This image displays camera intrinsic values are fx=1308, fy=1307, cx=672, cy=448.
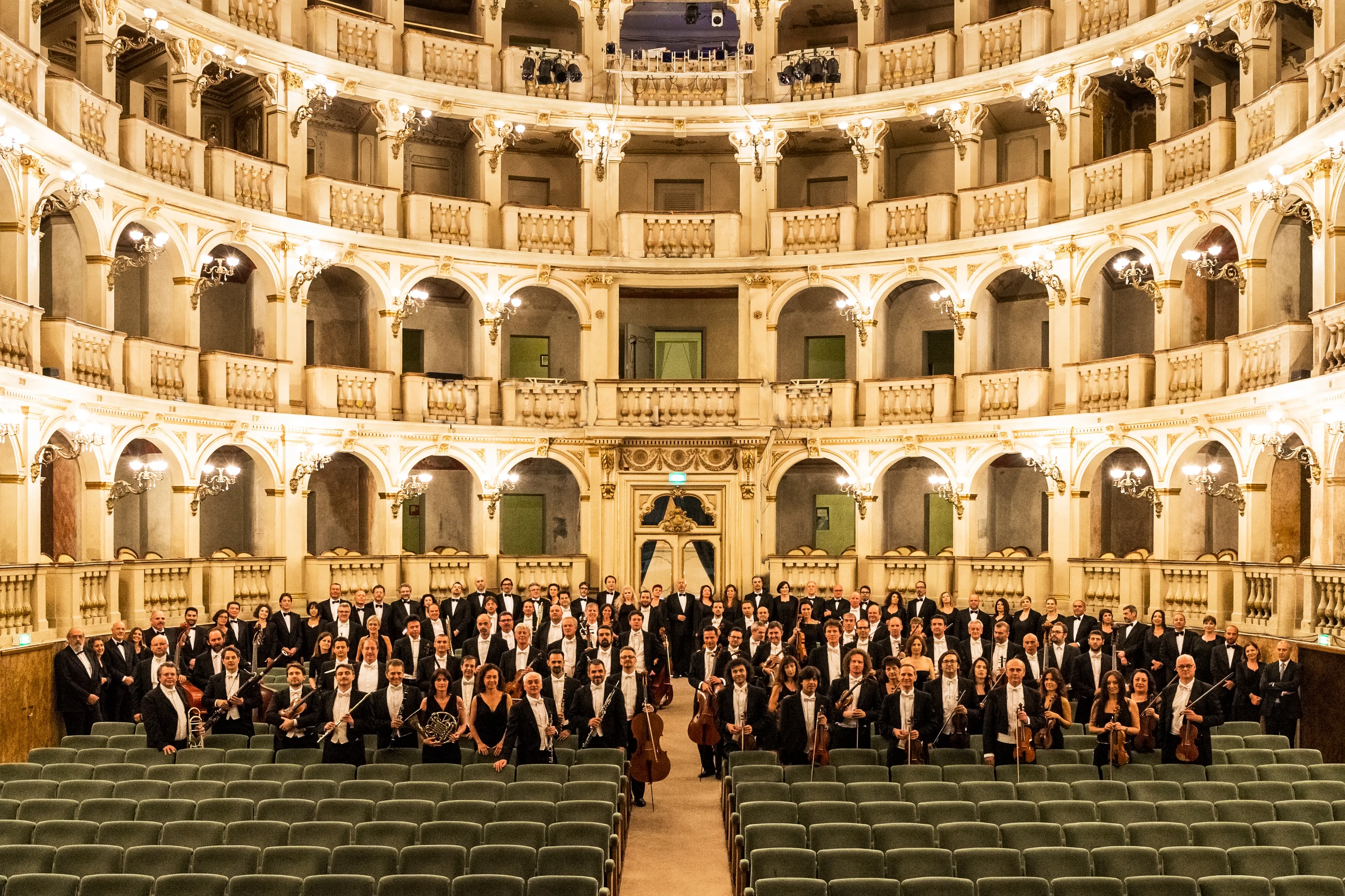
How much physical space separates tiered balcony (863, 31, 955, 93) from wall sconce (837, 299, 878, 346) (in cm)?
412

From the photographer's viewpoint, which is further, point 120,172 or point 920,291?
point 920,291

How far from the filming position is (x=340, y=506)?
26156 mm

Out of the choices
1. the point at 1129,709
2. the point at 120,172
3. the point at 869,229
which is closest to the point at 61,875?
the point at 1129,709

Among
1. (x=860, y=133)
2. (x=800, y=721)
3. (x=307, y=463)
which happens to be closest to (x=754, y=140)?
(x=860, y=133)

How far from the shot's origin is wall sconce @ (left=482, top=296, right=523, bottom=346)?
82.7ft

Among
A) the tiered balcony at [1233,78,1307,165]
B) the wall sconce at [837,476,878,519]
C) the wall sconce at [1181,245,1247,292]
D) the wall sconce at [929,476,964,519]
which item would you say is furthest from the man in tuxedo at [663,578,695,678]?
the tiered balcony at [1233,78,1307,165]

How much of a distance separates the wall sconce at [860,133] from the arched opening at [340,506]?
11.4 metres

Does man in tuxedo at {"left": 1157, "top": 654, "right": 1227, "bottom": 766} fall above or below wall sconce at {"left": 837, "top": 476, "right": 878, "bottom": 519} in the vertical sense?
below

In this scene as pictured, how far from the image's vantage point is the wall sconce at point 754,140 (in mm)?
25672

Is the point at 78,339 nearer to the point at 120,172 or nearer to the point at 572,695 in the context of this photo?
the point at 120,172

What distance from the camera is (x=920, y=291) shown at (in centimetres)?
2698

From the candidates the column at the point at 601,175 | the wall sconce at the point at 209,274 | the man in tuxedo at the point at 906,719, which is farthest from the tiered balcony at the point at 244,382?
the man in tuxedo at the point at 906,719

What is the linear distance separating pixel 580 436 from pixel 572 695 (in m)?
12.4

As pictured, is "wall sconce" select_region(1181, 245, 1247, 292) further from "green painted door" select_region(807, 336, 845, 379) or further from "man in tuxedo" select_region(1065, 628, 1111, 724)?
"green painted door" select_region(807, 336, 845, 379)
